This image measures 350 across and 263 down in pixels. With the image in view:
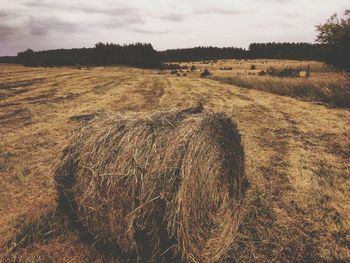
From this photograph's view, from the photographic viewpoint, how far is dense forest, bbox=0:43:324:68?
6278cm

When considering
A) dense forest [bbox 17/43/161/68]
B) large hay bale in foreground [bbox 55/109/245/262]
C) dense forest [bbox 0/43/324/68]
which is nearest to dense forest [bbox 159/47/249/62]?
dense forest [bbox 0/43/324/68]

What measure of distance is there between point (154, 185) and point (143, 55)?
239 ft

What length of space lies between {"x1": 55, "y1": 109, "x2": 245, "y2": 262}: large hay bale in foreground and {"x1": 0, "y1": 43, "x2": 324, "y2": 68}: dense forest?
53.6 feet

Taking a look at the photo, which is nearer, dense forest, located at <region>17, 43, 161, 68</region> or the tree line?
the tree line

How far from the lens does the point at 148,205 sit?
3.54m

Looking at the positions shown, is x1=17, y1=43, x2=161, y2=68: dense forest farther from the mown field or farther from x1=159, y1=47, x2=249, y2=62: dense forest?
the mown field

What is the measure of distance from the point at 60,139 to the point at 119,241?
225 inches

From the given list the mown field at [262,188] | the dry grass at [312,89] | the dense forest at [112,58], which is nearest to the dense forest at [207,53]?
the dense forest at [112,58]

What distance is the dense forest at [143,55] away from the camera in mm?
62781

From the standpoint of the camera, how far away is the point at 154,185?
355cm

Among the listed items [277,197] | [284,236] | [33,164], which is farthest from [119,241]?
[33,164]

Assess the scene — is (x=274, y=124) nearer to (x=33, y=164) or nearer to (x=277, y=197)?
(x=277, y=197)

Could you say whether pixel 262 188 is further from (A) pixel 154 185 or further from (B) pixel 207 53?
(B) pixel 207 53

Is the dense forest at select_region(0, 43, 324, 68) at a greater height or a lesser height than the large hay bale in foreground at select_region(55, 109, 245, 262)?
lesser
